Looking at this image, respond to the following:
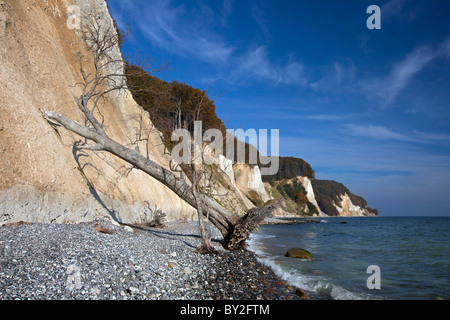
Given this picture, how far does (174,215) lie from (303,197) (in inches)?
2871

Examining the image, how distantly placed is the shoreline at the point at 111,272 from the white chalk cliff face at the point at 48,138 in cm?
143

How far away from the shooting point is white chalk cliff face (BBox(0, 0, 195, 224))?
7.35 meters

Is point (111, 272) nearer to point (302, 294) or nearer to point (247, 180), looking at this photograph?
point (302, 294)

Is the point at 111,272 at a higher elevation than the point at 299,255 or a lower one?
higher

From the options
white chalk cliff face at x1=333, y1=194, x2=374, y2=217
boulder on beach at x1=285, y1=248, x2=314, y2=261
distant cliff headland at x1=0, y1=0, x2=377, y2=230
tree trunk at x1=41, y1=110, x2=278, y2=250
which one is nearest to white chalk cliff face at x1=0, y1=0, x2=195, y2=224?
distant cliff headland at x1=0, y1=0, x2=377, y2=230

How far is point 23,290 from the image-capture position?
12.1 ft

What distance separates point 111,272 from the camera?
486 centimetres

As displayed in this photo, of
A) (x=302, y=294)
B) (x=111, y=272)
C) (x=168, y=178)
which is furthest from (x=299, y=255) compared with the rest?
(x=111, y=272)

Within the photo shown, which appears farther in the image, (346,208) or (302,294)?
(346,208)

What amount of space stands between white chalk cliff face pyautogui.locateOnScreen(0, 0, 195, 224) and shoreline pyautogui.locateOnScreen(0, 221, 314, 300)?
1.43 metres

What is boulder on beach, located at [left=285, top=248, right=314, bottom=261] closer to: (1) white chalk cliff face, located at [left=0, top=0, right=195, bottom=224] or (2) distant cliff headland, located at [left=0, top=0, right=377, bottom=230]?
(2) distant cliff headland, located at [left=0, top=0, right=377, bottom=230]

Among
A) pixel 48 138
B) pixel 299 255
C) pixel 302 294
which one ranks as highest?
pixel 48 138

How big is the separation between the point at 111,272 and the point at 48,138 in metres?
5.99

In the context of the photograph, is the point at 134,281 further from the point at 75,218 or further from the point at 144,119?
the point at 144,119
